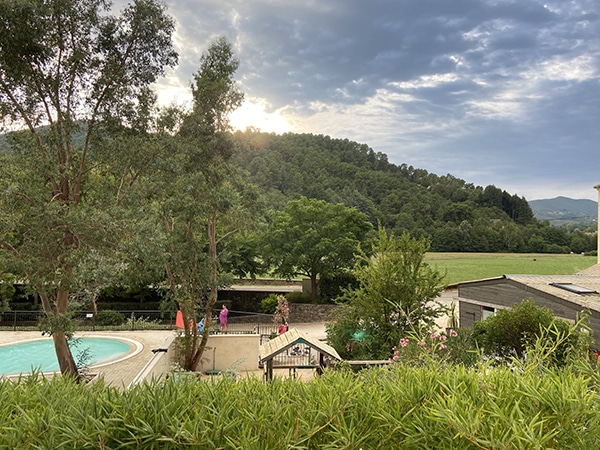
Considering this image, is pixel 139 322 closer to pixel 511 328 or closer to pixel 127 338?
pixel 127 338

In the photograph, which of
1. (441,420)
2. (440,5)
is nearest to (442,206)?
(440,5)

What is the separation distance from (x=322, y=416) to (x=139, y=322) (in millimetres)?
22153

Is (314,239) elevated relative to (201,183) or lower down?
lower down

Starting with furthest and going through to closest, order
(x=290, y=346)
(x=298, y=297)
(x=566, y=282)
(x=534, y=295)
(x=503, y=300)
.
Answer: (x=298, y=297) → (x=503, y=300) → (x=566, y=282) → (x=534, y=295) → (x=290, y=346)

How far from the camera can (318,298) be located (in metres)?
28.9

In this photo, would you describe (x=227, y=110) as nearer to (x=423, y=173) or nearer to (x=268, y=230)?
(x=268, y=230)

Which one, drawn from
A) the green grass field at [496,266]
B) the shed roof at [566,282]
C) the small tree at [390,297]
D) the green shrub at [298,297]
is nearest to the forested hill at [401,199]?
the green grass field at [496,266]

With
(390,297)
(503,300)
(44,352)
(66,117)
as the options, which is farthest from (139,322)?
(503,300)

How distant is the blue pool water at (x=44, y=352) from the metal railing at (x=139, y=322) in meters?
2.07

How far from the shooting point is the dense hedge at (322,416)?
71.1 inches

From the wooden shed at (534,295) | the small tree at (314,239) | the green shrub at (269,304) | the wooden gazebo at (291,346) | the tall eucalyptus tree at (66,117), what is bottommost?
the green shrub at (269,304)

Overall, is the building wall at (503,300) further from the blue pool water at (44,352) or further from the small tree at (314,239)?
the blue pool water at (44,352)

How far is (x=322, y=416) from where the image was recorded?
6.61 feet

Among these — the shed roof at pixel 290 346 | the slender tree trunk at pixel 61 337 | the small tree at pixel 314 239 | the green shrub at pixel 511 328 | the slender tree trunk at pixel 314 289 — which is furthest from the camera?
the slender tree trunk at pixel 314 289
